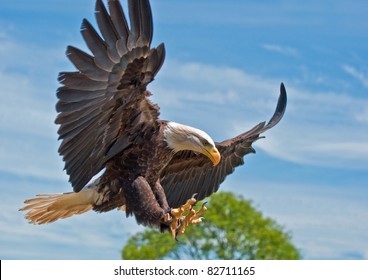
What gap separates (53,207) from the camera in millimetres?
9570

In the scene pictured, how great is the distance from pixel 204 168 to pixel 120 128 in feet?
5.64

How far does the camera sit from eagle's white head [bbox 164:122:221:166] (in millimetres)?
8570

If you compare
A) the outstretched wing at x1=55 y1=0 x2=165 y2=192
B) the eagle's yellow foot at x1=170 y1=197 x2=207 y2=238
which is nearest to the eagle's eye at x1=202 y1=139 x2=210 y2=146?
the outstretched wing at x1=55 y1=0 x2=165 y2=192

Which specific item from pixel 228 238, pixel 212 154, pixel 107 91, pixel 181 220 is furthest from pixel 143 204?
pixel 228 238

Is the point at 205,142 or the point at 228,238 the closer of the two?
the point at 205,142

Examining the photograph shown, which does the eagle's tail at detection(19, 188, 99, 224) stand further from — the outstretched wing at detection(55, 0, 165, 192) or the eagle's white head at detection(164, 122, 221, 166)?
the eagle's white head at detection(164, 122, 221, 166)

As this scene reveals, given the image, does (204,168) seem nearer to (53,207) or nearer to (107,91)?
(53,207)

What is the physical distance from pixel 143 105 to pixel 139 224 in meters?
1.18

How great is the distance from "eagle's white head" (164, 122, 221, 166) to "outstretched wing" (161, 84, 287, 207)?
33.3 inches
